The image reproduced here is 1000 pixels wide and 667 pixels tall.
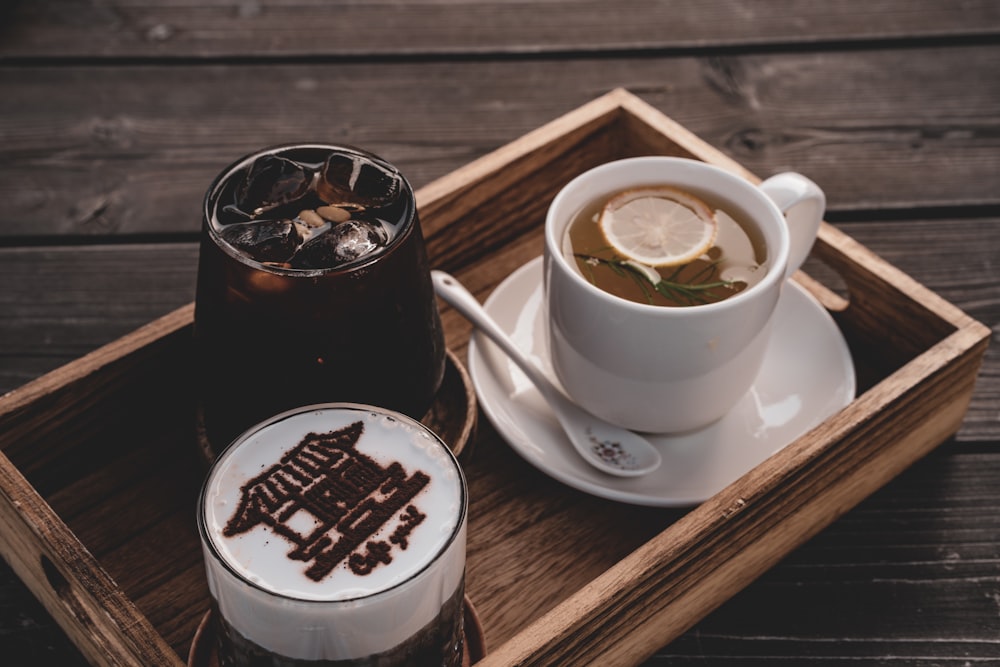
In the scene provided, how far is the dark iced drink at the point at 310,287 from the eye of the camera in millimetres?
727

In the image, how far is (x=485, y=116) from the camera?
135cm

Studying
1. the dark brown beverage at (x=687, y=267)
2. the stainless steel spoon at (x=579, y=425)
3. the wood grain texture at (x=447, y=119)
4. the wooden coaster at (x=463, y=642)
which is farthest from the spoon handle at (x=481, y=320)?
the wood grain texture at (x=447, y=119)

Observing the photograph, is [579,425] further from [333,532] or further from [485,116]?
[485,116]

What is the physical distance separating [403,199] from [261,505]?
0.24m

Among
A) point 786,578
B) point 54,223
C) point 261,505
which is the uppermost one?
point 261,505

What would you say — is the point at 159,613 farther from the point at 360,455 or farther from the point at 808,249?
the point at 808,249

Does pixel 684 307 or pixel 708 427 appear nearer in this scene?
pixel 684 307

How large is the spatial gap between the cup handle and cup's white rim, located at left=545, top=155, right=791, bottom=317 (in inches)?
0.5

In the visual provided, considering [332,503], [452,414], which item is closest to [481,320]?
[452,414]

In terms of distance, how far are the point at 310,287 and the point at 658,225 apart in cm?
30

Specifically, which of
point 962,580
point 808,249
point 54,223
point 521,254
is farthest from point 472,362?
point 54,223

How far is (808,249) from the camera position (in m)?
0.92

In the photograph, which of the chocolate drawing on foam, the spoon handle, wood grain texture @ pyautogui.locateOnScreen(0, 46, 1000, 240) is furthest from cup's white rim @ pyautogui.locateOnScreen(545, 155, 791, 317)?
wood grain texture @ pyautogui.locateOnScreen(0, 46, 1000, 240)

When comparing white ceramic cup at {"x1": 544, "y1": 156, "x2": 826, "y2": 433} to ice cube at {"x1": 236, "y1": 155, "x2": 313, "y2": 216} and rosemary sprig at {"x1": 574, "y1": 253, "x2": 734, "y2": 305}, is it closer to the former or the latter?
rosemary sprig at {"x1": 574, "y1": 253, "x2": 734, "y2": 305}
